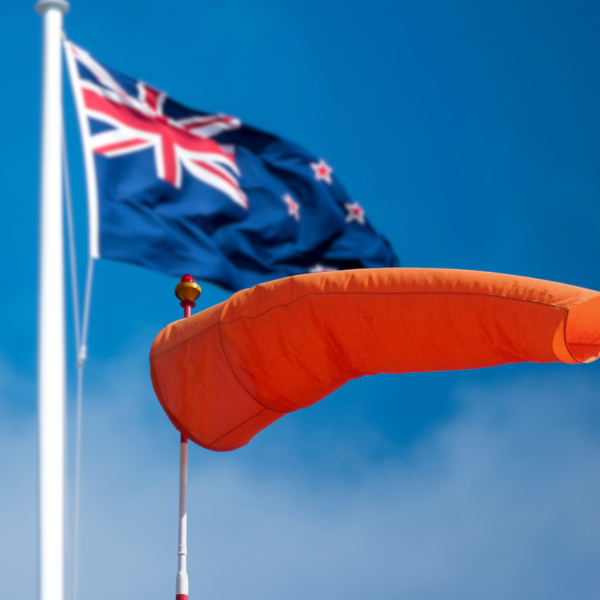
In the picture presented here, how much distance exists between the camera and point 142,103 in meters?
14.1

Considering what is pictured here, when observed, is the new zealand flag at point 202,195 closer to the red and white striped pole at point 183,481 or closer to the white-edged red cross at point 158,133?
the white-edged red cross at point 158,133

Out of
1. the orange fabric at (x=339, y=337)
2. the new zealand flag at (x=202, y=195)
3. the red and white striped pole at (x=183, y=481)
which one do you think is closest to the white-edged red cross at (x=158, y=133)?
the new zealand flag at (x=202, y=195)

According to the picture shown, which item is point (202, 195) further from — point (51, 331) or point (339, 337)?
point (339, 337)

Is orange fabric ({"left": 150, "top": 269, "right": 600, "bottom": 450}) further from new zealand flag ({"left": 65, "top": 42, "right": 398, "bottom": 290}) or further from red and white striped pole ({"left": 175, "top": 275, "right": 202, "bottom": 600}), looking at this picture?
new zealand flag ({"left": 65, "top": 42, "right": 398, "bottom": 290})

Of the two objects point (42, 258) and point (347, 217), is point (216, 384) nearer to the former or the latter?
point (42, 258)

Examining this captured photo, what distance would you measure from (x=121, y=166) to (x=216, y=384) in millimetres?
4104

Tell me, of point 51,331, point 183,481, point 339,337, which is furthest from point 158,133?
point 339,337

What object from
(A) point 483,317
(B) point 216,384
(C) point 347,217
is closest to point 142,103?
(C) point 347,217

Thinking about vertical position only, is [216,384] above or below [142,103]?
below

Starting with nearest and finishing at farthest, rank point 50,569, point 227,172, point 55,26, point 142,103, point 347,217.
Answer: point 50,569, point 55,26, point 142,103, point 227,172, point 347,217

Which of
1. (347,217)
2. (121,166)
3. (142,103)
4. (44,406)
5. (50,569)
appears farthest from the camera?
(347,217)

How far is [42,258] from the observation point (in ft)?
32.7

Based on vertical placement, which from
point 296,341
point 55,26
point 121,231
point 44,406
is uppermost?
point 55,26

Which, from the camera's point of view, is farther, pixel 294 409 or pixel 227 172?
pixel 227 172
